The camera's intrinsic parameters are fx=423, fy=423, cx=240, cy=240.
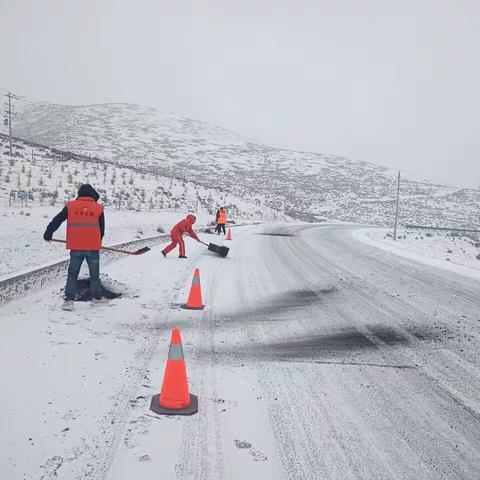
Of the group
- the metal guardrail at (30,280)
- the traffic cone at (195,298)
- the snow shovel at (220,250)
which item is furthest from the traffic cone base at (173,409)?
the snow shovel at (220,250)

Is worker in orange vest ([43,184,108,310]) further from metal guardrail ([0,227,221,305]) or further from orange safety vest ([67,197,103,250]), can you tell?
metal guardrail ([0,227,221,305])

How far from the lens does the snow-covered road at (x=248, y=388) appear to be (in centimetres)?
288

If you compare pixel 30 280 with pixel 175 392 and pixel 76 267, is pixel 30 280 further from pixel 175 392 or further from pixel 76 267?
pixel 175 392

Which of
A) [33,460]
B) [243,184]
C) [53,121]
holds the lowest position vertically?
[33,460]

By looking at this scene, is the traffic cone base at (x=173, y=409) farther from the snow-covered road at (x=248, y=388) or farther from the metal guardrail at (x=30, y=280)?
the metal guardrail at (x=30, y=280)

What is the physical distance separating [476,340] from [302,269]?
19.6ft

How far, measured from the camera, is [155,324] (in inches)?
233

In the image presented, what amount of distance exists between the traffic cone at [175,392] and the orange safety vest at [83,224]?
330 cm

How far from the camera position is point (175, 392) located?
3520 millimetres

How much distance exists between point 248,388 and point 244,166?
283 feet

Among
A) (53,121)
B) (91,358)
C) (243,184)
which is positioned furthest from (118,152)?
(91,358)

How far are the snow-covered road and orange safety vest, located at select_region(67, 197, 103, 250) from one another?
39.9 inches

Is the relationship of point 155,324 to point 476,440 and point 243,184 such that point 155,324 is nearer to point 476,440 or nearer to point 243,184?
point 476,440

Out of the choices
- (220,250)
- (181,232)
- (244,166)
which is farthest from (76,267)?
(244,166)
